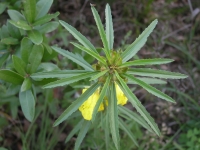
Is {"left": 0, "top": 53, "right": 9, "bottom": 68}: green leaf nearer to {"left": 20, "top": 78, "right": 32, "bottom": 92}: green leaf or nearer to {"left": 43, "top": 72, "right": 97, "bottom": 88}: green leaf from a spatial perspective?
{"left": 20, "top": 78, "right": 32, "bottom": 92}: green leaf

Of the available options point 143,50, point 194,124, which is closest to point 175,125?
point 194,124

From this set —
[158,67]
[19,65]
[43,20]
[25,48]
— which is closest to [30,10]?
[43,20]

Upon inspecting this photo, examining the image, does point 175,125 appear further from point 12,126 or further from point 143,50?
point 12,126

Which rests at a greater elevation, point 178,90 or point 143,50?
point 143,50

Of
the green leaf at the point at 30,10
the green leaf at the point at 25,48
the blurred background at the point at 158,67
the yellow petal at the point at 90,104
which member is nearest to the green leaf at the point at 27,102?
the green leaf at the point at 25,48

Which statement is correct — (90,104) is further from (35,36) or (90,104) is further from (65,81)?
(35,36)

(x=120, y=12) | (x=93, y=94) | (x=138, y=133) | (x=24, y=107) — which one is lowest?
(x=138, y=133)

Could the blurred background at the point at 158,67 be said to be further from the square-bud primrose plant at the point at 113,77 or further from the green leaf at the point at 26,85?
the square-bud primrose plant at the point at 113,77

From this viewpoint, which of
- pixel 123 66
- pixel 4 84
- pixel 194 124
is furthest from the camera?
pixel 194 124
